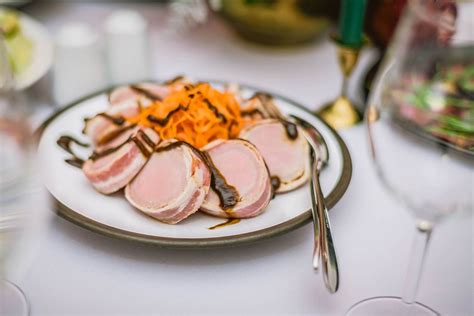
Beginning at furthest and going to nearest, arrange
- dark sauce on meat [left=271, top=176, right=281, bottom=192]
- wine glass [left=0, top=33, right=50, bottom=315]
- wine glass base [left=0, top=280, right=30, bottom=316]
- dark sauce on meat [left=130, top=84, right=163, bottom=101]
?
dark sauce on meat [left=130, top=84, right=163, bottom=101], dark sauce on meat [left=271, top=176, right=281, bottom=192], wine glass base [left=0, top=280, right=30, bottom=316], wine glass [left=0, top=33, right=50, bottom=315]

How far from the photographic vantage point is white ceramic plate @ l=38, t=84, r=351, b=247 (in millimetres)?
589

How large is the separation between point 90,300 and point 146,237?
0.29 ft

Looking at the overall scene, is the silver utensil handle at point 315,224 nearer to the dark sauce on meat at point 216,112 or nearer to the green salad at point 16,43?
the dark sauce on meat at point 216,112

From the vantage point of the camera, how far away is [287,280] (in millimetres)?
619

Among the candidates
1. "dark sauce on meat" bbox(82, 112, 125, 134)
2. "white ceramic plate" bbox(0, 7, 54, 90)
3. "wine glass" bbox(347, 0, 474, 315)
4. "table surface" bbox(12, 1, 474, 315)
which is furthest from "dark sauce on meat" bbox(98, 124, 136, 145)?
"wine glass" bbox(347, 0, 474, 315)

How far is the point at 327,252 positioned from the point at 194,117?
0.80ft

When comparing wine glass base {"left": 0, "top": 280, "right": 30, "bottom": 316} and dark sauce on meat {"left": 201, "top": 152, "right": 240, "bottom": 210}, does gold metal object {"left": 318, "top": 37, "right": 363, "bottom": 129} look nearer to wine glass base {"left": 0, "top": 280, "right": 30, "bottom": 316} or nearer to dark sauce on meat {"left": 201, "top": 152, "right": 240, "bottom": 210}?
dark sauce on meat {"left": 201, "top": 152, "right": 240, "bottom": 210}

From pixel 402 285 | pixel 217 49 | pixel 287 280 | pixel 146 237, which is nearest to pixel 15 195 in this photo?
pixel 146 237

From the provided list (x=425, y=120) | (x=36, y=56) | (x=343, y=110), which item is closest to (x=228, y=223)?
(x=425, y=120)

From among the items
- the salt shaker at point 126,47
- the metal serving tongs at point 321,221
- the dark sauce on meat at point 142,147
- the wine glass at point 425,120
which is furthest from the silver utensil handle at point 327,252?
the salt shaker at point 126,47

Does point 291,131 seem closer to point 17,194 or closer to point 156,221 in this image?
point 156,221

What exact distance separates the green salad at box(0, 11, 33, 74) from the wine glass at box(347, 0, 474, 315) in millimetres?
659

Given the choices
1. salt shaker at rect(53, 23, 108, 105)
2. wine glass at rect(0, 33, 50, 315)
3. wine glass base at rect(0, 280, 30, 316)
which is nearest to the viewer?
wine glass at rect(0, 33, 50, 315)

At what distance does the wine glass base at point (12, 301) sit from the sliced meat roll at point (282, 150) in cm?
31
